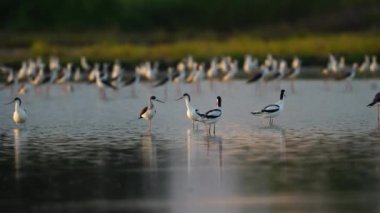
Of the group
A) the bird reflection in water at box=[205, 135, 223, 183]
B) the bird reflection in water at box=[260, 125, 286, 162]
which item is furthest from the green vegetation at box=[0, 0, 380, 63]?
the bird reflection in water at box=[205, 135, 223, 183]

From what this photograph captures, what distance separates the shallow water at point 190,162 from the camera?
39.0ft

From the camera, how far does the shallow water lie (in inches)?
468

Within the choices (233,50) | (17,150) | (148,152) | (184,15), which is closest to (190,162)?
(148,152)

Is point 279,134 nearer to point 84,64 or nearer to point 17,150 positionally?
point 17,150

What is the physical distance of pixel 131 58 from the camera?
4562 cm

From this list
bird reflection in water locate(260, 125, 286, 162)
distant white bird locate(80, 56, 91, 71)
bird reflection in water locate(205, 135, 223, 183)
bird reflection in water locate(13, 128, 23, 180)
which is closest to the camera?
bird reflection in water locate(13, 128, 23, 180)

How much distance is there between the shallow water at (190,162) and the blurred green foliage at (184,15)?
40.6 meters

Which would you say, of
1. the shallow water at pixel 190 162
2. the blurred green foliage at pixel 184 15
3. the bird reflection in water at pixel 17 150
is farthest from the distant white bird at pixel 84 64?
the bird reflection in water at pixel 17 150

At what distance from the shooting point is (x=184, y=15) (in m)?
73.9

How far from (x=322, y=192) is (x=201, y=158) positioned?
355 cm

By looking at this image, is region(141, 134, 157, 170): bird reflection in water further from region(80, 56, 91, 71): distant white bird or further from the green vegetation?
the green vegetation

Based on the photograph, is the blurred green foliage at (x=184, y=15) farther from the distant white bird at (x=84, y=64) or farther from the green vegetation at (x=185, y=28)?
the distant white bird at (x=84, y=64)

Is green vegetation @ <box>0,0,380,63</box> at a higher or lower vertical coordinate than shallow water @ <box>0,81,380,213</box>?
higher

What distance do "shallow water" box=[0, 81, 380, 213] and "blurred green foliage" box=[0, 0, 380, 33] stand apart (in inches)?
1597
